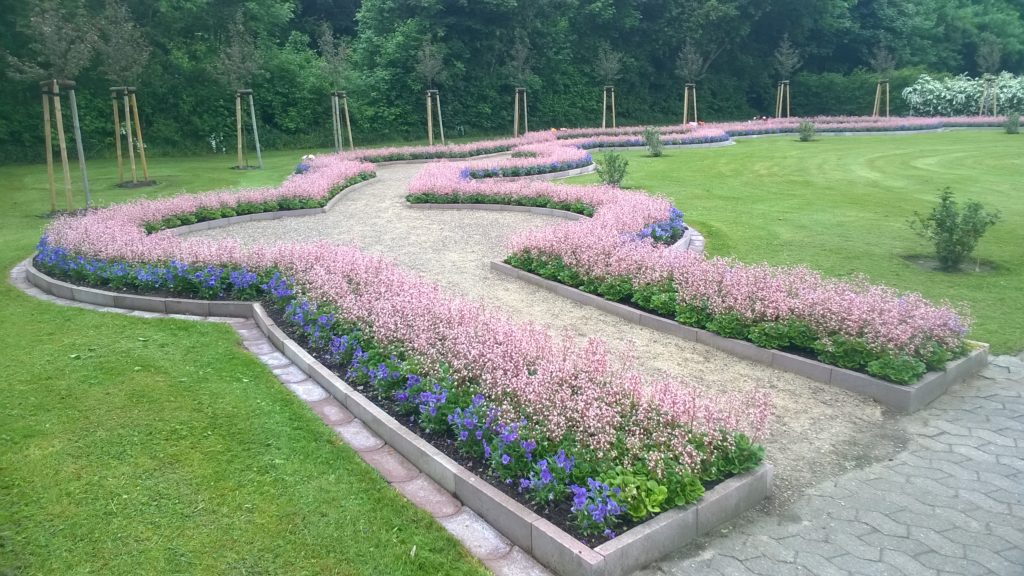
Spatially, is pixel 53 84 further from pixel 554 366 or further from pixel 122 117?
pixel 122 117

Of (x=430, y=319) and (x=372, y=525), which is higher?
(x=430, y=319)

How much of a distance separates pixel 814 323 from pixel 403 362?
3.67 metres

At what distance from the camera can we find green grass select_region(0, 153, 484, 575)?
376 cm

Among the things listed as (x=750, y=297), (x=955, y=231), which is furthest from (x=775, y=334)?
(x=955, y=231)

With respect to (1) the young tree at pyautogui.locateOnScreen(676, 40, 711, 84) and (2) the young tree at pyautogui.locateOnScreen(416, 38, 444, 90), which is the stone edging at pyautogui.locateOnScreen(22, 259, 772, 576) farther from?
(1) the young tree at pyautogui.locateOnScreen(676, 40, 711, 84)

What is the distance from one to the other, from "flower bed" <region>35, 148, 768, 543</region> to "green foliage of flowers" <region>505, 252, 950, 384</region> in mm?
1145

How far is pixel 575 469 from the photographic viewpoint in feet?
13.4

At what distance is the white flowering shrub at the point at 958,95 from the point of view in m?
36.4

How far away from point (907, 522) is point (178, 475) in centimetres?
448

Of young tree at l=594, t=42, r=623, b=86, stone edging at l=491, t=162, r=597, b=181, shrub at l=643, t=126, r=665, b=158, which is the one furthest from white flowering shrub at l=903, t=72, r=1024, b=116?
stone edging at l=491, t=162, r=597, b=181

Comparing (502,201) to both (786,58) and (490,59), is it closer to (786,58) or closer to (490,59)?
(490,59)

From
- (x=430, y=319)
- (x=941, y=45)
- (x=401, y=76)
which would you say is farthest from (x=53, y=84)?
(x=941, y=45)

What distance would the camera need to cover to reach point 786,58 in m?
40.9

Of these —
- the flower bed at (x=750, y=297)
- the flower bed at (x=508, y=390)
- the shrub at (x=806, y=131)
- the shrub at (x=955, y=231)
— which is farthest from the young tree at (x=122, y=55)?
the shrub at (x=806, y=131)
